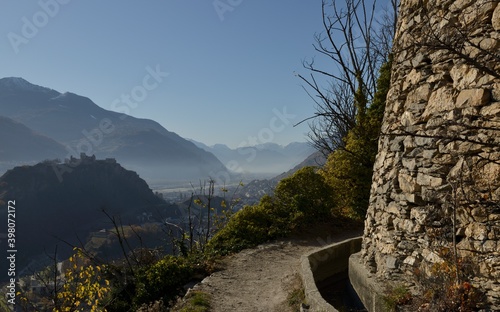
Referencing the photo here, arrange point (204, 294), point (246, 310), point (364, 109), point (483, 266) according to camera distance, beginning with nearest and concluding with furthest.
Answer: point (483, 266), point (246, 310), point (204, 294), point (364, 109)

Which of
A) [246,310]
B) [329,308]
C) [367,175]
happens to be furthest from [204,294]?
[367,175]

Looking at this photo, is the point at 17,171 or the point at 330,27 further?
the point at 17,171

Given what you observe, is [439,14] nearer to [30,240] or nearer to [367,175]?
[367,175]

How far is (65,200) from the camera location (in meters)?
114

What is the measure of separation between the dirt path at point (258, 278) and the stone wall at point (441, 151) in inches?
111

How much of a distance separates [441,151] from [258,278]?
6790 mm

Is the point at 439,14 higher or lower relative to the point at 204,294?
higher

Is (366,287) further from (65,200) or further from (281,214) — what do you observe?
(65,200)

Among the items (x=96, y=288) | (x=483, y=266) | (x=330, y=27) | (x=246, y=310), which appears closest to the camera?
(x=483, y=266)

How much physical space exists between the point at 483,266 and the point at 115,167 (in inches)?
5535

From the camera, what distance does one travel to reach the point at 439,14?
22.0 feet

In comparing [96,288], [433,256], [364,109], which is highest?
[364,109]

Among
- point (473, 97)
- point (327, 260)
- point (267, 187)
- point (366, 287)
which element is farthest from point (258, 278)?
point (267, 187)

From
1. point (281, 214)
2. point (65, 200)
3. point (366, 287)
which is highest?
point (281, 214)
